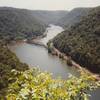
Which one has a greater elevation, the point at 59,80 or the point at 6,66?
the point at 59,80

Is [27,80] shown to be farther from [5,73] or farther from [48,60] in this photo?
[48,60]

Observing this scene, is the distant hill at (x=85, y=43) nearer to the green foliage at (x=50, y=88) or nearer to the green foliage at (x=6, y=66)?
the green foliage at (x=6, y=66)

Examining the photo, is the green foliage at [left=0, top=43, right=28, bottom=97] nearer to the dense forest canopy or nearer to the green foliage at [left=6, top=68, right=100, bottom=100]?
the dense forest canopy

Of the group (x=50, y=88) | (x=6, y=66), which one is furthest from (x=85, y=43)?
(x=50, y=88)

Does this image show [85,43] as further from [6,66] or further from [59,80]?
[59,80]

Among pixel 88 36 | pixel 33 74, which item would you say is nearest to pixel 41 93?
pixel 33 74

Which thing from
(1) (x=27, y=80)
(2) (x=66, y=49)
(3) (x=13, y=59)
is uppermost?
(1) (x=27, y=80)

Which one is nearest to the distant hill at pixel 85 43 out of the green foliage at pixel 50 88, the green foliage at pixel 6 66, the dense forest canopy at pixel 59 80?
the dense forest canopy at pixel 59 80
